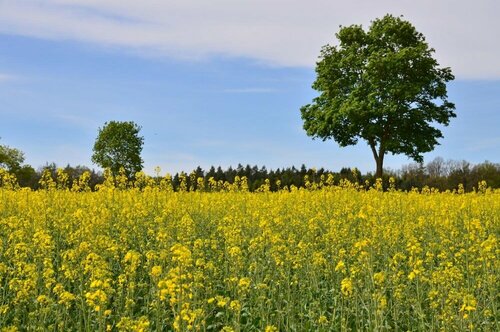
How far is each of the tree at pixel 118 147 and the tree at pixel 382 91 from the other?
1577cm

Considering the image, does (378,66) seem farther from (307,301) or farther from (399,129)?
(307,301)

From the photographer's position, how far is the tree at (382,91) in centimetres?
3947

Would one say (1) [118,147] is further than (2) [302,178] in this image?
Yes

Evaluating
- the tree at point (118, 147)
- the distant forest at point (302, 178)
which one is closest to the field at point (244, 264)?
the distant forest at point (302, 178)

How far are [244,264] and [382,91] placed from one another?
33.7 metres

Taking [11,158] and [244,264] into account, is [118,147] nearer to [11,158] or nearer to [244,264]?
[11,158]

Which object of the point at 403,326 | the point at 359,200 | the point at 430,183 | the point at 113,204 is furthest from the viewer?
the point at 430,183

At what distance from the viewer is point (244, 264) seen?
8.30 meters

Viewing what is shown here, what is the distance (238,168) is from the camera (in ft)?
128

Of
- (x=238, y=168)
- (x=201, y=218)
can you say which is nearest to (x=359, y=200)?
(x=201, y=218)

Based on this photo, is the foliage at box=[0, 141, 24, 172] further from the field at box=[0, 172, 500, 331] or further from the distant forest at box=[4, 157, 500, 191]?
the field at box=[0, 172, 500, 331]

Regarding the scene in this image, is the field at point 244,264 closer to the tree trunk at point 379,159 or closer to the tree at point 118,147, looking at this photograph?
the tree trunk at point 379,159

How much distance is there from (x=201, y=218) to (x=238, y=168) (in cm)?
2537

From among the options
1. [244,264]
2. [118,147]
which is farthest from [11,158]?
[244,264]
